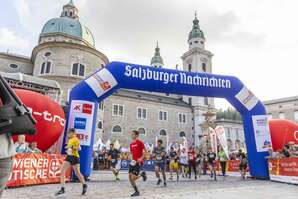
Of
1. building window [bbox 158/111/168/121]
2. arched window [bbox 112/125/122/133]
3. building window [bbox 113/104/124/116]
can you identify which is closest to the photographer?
arched window [bbox 112/125/122/133]

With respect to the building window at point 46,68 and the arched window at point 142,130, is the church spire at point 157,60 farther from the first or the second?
the building window at point 46,68

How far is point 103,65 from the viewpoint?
41.1 metres

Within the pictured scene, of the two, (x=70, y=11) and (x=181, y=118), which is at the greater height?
(x=70, y=11)

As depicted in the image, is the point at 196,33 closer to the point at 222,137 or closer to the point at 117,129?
the point at 117,129

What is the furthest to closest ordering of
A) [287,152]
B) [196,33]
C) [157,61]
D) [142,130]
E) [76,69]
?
[157,61], [196,33], [142,130], [76,69], [287,152]

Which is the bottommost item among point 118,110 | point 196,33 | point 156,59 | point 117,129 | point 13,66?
point 117,129

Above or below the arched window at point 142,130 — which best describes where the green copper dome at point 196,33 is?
above

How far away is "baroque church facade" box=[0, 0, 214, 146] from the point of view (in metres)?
37.6

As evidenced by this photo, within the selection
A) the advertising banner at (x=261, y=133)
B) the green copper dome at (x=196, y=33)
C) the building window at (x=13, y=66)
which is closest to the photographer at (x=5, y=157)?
the advertising banner at (x=261, y=133)

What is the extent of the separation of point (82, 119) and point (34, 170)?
2.82 meters

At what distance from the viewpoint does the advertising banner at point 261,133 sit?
1302 centimetres

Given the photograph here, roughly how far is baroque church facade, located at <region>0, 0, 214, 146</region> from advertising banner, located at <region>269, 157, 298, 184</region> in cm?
2250

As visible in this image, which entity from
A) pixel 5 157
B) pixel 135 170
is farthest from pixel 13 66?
pixel 5 157

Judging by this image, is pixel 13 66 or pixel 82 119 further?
pixel 13 66
